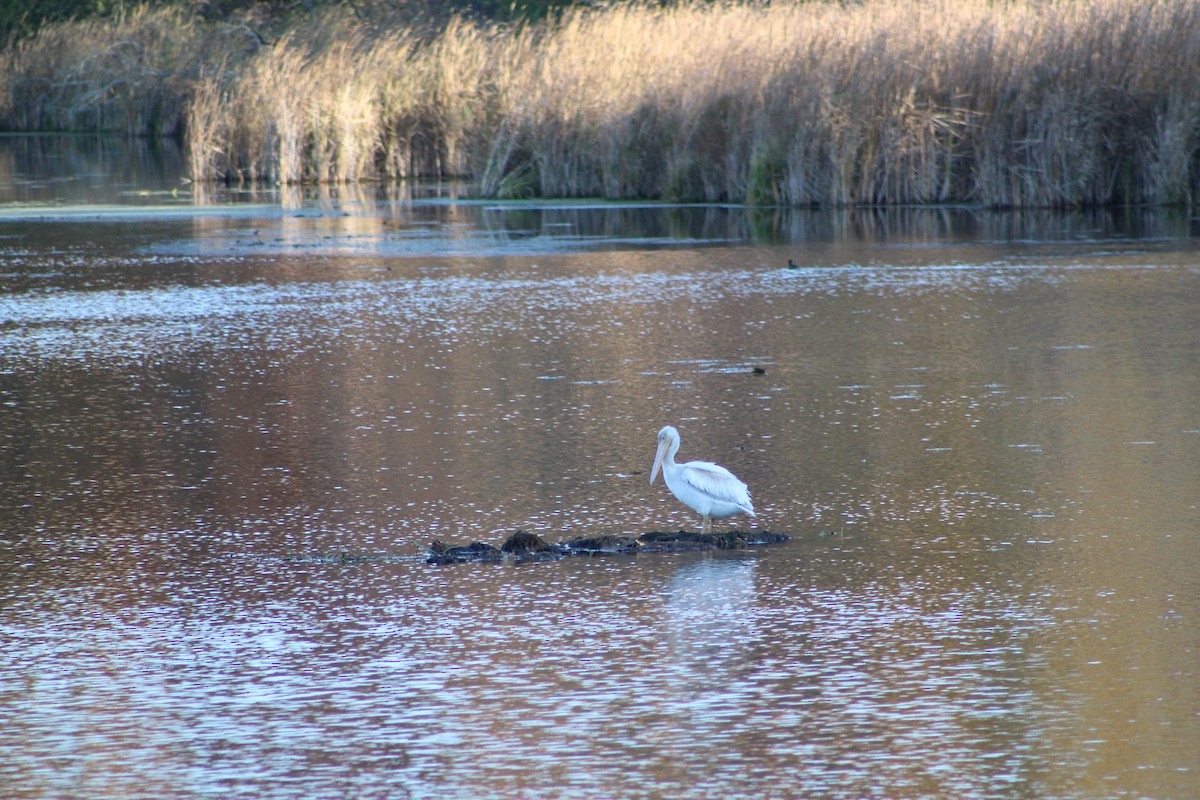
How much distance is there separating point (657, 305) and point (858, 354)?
240 cm

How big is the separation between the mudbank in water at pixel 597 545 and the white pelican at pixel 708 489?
92 mm

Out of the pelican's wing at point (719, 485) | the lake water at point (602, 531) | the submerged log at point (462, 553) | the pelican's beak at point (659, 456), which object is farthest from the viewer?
the pelican's beak at point (659, 456)

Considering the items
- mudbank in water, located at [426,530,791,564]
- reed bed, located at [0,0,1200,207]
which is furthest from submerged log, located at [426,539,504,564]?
reed bed, located at [0,0,1200,207]

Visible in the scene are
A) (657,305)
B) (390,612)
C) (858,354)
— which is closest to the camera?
(390,612)

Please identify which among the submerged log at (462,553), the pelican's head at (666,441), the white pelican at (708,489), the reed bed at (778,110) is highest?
the reed bed at (778,110)

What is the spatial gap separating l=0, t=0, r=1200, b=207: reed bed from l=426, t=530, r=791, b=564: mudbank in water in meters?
12.5

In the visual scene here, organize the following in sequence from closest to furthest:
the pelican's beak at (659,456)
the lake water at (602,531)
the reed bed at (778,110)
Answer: the lake water at (602,531), the pelican's beak at (659,456), the reed bed at (778,110)

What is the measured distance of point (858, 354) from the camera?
374 inches

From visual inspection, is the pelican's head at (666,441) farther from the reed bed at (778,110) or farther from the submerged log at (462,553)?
the reed bed at (778,110)

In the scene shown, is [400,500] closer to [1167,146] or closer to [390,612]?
[390,612]

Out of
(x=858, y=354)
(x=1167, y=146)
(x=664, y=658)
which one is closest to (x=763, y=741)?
(x=664, y=658)

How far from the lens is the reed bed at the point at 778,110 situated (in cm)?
1772

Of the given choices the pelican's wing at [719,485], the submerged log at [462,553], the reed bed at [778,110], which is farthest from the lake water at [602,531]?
the reed bed at [778,110]

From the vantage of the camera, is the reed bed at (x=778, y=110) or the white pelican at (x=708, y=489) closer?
the white pelican at (x=708, y=489)
